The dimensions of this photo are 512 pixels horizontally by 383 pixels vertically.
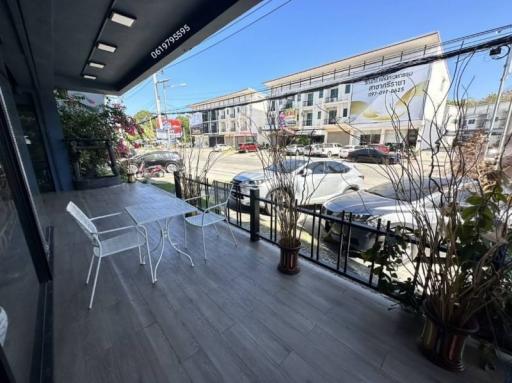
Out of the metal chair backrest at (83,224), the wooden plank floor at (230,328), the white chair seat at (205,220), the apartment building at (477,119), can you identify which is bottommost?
the wooden plank floor at (230,328)

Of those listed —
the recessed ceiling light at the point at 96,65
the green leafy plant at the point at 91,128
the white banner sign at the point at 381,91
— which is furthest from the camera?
the green leafy plant at the point at 91,128

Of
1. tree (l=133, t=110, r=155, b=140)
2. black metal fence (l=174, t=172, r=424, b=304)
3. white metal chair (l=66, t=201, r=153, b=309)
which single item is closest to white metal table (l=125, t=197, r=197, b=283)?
white metal chair (l=66, t=201, r=153, b=309)

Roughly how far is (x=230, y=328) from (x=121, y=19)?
3.60 meters

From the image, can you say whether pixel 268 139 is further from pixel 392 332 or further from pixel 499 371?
pixel 499 371

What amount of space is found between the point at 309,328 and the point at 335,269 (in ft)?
2.50

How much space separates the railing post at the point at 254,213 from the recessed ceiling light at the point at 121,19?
2613 millimetres

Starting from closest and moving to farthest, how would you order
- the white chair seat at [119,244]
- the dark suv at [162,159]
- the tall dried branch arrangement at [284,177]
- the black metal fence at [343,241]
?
the black metal fence at [343,241] → the white chair seat at [119,244] → the tall dried branch arrangement at [284,177] → the dark suv at [162,159]

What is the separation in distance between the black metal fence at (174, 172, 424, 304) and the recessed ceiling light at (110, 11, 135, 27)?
221 centimetres

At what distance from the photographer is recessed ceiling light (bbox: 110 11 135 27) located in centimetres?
251

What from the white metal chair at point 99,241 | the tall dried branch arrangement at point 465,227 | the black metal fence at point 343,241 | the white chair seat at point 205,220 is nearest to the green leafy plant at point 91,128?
the black metal fence at point 343,241

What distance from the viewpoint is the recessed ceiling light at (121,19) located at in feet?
8.25

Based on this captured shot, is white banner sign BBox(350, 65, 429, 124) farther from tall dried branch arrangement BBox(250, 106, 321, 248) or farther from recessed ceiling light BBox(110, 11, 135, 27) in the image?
recessed ceiling light BBox(110, 11, 135, 27)

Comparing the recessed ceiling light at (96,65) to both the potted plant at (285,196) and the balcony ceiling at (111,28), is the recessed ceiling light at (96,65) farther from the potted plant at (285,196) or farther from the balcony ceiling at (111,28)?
the potted plant at (285,196)

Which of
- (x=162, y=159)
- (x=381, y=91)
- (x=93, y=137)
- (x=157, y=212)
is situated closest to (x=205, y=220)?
(x=157, y=212)
